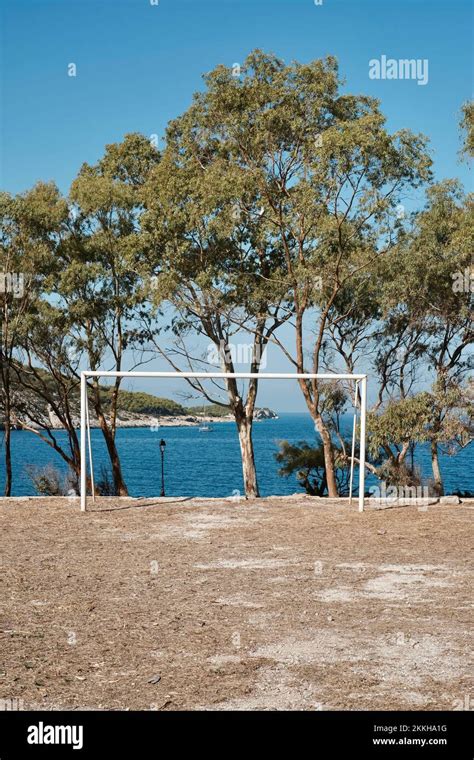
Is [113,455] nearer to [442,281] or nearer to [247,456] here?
[247,456]

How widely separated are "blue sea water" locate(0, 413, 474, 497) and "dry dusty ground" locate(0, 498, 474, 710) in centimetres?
1414

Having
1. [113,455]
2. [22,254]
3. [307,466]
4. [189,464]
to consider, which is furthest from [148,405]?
[22,254]

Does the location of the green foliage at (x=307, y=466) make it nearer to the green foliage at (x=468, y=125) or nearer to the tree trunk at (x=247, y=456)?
the tree trunk at (x=247, y=456)

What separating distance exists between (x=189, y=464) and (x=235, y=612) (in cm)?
5694

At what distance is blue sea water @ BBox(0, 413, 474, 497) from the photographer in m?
→ 46.1

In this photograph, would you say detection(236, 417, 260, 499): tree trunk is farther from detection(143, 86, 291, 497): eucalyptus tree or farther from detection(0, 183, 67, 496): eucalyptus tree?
detection(0, 183, 67, 496): eucalyptus tree

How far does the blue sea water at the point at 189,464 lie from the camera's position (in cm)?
4606

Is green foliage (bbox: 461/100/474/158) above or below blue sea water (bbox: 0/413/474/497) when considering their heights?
above

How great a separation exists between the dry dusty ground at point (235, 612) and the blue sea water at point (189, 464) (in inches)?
557

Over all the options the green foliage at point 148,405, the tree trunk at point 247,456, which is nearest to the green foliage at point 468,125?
the tree trunk at point 247,456

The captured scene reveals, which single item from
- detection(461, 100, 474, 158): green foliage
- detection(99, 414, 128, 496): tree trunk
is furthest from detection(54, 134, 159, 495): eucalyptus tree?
detection(461, 100, 474, 158): green foliage

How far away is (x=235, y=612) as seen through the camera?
8.32 m

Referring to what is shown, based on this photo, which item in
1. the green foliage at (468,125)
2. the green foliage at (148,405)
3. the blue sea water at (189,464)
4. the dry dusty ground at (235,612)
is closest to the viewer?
the dry dusty ground at (235,612)

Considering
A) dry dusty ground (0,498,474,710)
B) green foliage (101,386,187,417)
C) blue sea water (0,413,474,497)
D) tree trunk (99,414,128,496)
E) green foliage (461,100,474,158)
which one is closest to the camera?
dry dusty ground (0,498,474,710)
